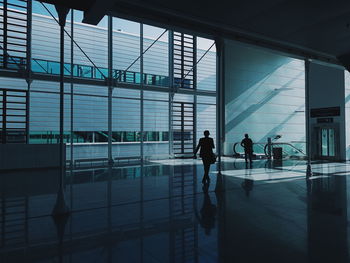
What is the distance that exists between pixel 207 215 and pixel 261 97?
1415cm

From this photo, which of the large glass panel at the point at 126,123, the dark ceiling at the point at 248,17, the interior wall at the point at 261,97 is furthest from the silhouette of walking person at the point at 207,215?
the interior wall at the point at 261,97

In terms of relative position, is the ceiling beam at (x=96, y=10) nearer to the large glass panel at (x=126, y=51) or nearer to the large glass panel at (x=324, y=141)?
the large glass panel at (x=126, y=51)

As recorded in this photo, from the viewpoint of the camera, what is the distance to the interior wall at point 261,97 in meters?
15.9

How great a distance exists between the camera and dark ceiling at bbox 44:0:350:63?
482 centimetres

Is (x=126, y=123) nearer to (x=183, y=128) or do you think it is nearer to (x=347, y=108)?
(x=183, y=128)

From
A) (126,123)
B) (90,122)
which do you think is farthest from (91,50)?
(126,123)

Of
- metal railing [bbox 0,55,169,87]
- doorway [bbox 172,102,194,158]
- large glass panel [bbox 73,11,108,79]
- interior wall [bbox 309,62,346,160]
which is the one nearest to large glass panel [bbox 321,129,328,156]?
interior wall [bbox 309,62,346,160]

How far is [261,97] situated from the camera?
17.1m

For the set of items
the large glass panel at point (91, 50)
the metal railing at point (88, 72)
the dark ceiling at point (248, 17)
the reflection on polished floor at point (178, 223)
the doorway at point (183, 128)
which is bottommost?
the reflection on polished floor at point (178, 223)

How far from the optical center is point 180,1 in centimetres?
479

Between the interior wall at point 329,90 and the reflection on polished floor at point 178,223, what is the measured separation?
7.08 m

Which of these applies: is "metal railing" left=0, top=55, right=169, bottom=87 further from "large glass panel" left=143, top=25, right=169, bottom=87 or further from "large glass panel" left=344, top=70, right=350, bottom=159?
"large glass panel" left=344, top=70, right=350, bottom=159

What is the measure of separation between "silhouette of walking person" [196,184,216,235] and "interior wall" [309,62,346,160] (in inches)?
405

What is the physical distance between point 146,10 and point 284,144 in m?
12.6
